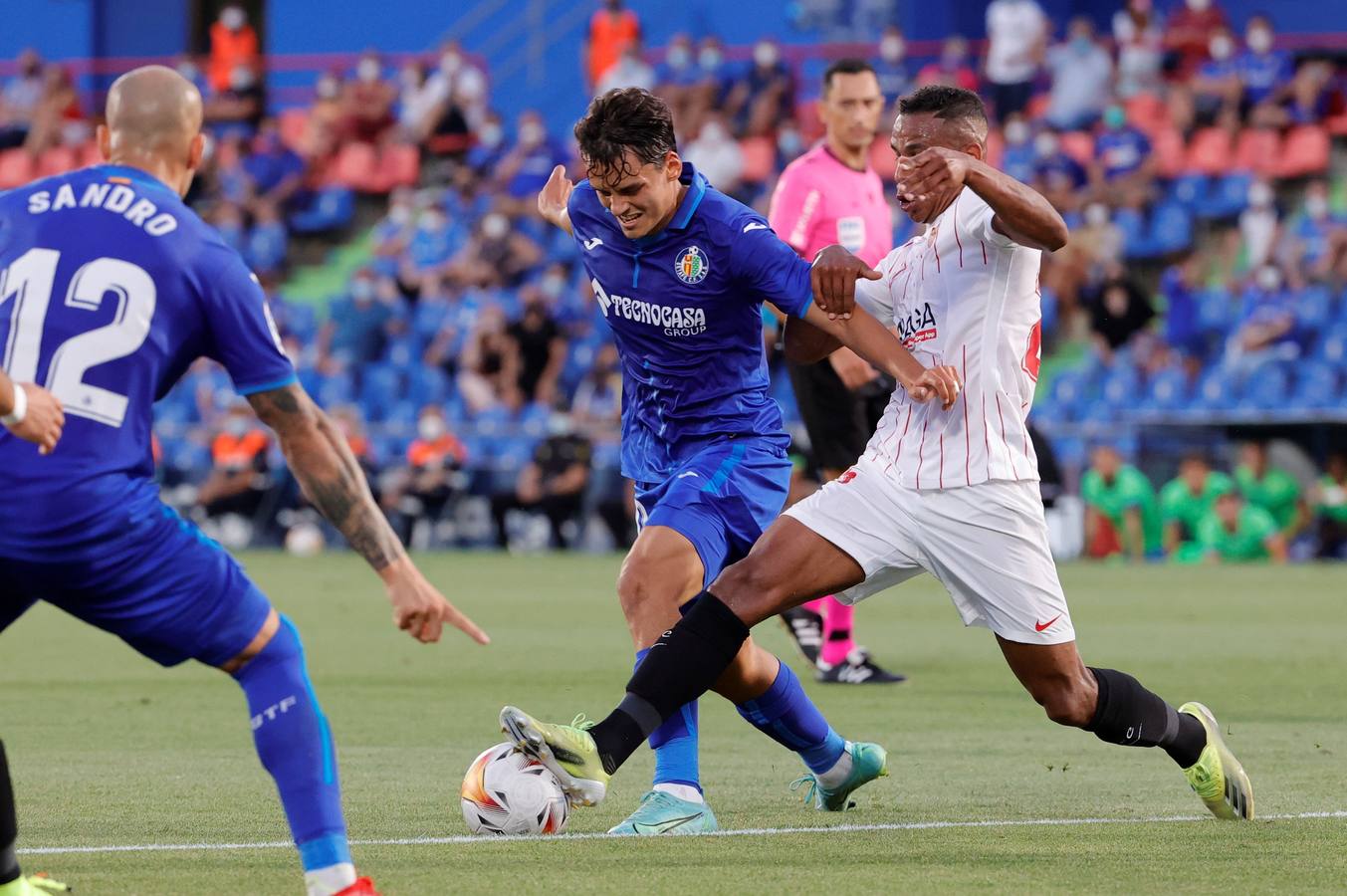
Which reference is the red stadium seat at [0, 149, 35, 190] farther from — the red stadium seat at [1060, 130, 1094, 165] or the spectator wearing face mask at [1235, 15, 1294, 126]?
the spectator wearing face mask at [1235, 15, 1294, 126]

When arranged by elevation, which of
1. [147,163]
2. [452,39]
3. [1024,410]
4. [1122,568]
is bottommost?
[1122,568]

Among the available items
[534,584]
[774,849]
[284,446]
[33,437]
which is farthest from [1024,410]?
[534,584]

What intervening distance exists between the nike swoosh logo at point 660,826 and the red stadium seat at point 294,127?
24.4 metres

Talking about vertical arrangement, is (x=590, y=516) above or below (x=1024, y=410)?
below

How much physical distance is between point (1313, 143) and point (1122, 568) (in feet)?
21.5

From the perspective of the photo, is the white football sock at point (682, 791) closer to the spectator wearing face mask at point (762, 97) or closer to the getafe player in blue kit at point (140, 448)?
the getafe player in blue kit at point (140, 448)

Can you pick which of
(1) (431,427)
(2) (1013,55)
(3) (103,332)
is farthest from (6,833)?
(2) (1013,55)

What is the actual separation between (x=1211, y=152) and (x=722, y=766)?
17.6 meters

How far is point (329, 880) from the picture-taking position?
14.5ft

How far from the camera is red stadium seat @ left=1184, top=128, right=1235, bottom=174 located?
23.5m

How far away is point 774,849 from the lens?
5.73 m

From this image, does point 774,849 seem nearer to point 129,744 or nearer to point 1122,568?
point 129,744

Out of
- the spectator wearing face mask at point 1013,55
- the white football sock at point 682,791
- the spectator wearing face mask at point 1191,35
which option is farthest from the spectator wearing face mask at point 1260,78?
the white football sock at point 682,791

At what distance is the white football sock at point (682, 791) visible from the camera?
6145 mm
